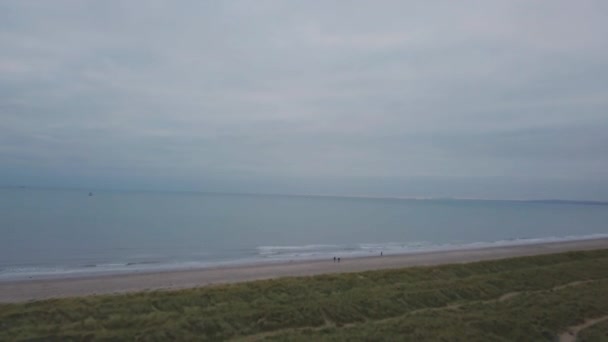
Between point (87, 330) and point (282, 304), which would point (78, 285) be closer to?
point (87, 330)

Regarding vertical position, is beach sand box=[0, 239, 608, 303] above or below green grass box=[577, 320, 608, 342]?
above

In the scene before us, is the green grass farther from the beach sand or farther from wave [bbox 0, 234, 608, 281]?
wave [bbox 0, 234, 608, 281]

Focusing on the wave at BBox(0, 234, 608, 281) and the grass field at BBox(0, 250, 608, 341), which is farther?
the wave at BBox(0, 234, 608, 281)

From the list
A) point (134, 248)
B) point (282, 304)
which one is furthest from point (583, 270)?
point (134, 248)

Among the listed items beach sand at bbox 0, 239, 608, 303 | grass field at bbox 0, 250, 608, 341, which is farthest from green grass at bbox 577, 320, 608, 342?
beach sand at bbox 0, 239, 608, 303

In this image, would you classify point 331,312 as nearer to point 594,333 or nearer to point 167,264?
point 594,333

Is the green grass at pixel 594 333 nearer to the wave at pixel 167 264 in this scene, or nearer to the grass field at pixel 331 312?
the grass field at pixel 331 312

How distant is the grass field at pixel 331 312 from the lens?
836cm

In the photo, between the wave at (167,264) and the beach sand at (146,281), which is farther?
the wave at (167,264)

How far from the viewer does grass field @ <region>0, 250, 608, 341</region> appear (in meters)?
8.36

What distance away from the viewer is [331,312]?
388 inches

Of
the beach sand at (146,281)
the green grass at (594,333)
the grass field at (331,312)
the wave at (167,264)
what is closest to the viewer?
the grass field at (331,312)

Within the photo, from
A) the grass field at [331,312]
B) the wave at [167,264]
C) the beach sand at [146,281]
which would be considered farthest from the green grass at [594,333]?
the wave at [167,264]

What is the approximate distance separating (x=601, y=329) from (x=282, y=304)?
7.03 metres
